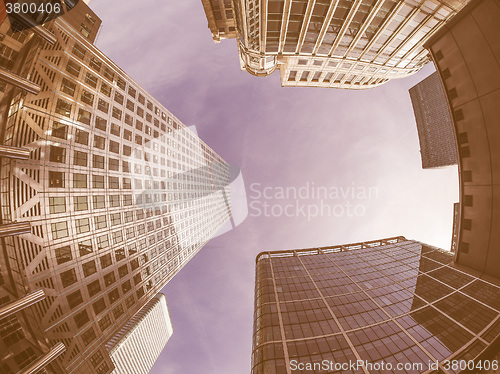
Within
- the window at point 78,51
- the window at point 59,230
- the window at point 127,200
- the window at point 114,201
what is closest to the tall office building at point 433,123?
the window at point 127,200

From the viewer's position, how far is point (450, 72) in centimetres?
2244

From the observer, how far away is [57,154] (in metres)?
22.6

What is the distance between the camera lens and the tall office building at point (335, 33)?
86.3 ft

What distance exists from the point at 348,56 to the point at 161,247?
56526 millimetres

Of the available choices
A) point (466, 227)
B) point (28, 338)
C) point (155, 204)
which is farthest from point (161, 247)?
point (466, 227)

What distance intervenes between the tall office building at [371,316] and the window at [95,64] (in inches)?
1889

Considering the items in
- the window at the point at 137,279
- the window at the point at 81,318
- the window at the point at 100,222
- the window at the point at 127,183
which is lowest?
the window at the point at 137,279

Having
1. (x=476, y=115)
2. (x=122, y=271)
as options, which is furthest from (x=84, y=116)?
(x=476, y=115)

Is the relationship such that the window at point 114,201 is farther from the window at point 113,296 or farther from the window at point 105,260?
the window at point 113,296

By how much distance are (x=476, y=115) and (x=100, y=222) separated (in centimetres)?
4886

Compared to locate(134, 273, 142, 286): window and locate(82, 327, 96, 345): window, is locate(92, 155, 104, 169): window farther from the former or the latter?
locate(82, 327, 96, 345): window

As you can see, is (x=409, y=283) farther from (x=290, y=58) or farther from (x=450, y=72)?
(x=290, y=58)

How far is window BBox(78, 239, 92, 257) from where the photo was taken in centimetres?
2523

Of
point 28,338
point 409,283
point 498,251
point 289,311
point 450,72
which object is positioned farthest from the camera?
point 409,283
